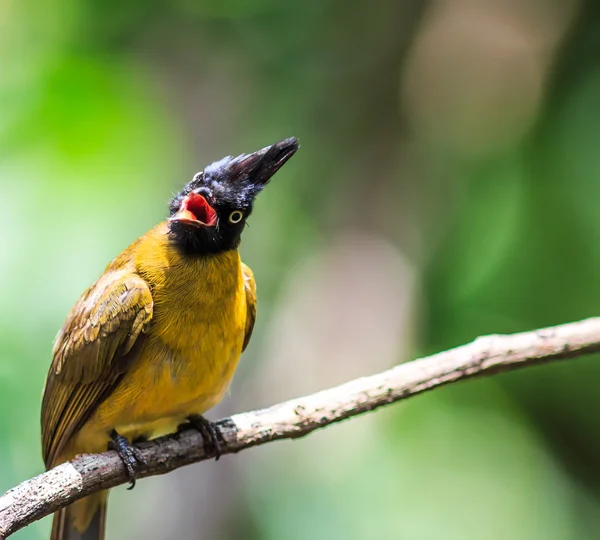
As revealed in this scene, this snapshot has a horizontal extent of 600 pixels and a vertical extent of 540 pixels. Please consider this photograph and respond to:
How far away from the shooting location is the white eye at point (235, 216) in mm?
2715

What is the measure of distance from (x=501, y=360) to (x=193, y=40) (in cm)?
437

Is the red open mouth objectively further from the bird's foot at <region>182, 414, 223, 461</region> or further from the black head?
the bird's foot at <region>182, 414, 223, 461</region>

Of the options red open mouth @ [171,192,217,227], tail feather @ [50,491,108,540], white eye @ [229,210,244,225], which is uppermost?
red open mouth @ [171,192,217,227]

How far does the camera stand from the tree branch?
2.52m

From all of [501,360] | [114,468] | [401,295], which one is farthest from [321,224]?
[114,468]

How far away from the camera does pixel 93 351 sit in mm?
2660

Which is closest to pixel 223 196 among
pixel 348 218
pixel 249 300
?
pixel 249 300

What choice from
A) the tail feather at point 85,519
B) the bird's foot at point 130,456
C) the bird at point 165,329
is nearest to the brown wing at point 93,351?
the bird at point 165,329

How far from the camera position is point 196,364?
8.54 ft

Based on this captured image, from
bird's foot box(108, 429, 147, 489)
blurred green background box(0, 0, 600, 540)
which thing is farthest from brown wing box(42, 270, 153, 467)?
blurred green background box(0, 0, 600, 540)

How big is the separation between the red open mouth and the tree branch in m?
0.67

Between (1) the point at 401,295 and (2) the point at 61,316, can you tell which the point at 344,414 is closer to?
(2) the point at 61,316

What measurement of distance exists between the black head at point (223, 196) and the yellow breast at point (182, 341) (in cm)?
7

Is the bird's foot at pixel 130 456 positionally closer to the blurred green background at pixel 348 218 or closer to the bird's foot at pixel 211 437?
the bird's foot at pixel 211 437
